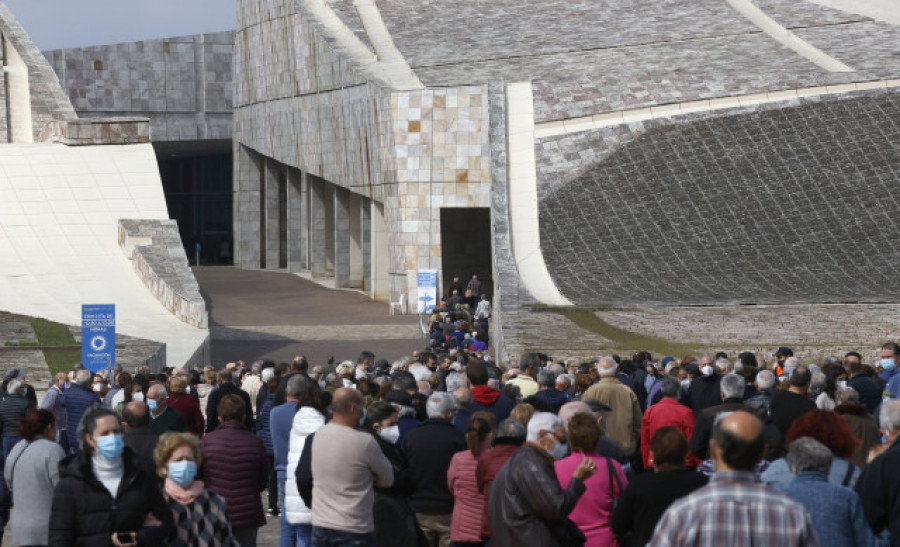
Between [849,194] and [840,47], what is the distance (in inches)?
322

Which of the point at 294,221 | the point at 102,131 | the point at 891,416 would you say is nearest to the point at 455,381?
the point at 891,416

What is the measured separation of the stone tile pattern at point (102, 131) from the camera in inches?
1372

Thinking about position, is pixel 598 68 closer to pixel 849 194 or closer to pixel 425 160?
pixel 425 160

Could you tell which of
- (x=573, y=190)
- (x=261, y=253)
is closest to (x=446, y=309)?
(x=573, y=190)

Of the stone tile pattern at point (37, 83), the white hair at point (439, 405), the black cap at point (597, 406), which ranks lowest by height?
the black cap at point (597, 406)

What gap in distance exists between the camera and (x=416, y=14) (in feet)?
143

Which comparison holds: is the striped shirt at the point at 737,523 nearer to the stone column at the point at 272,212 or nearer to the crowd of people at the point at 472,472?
the crowd of people at the point at 472,472

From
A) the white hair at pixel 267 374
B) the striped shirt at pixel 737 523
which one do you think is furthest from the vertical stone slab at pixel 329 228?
the striped shirt at pixel 737 523

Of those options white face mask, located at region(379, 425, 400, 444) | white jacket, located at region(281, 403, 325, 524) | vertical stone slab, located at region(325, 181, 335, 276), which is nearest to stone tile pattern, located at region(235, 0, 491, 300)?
vertical stone slab, located at region(325, 181, 335, 276)

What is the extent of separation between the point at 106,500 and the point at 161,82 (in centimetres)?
4891

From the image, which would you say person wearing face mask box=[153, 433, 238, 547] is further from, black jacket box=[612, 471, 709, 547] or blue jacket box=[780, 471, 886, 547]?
blue jacket box=[780, 471, 886, 547]

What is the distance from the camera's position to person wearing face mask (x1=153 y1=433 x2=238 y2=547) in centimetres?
691

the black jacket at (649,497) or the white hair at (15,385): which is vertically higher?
the white hair at (15,385)

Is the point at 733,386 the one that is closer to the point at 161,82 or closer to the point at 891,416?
the point at 891,416
